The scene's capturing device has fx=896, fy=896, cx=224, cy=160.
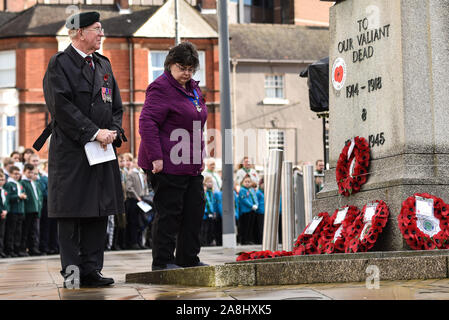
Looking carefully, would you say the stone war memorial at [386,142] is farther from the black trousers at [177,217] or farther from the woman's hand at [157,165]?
the woman's hand at [157,165]

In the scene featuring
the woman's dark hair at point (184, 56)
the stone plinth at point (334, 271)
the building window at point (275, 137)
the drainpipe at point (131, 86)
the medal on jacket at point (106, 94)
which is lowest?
A: the stone plinth at point (334, 271)

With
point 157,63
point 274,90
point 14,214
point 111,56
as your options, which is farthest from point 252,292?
point 274,90

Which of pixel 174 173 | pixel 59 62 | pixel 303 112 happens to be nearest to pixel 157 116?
pixel 174 173

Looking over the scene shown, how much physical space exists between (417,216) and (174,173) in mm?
2173

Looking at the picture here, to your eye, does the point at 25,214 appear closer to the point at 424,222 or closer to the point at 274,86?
the point at 424,222

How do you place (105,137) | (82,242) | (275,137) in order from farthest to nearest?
1. (275,137)
2. (82,242)
3. (105,137)

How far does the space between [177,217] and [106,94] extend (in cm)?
127

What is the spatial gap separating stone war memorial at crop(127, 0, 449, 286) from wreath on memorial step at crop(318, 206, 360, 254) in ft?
0.04

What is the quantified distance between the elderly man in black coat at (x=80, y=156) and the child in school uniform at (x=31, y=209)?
34.2 feet

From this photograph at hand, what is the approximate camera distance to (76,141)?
23.3ft

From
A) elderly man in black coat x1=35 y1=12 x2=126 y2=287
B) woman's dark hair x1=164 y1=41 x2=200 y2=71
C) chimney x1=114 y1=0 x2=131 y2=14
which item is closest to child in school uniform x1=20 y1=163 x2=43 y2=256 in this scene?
woman's dark hair x1=164 y1=41 x2=200 y2=71

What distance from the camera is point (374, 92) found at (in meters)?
8.92

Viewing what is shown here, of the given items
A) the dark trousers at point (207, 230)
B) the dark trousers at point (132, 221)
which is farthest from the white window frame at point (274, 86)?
the dark trousers at point (132, 221)

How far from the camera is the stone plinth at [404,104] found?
8.25 m
